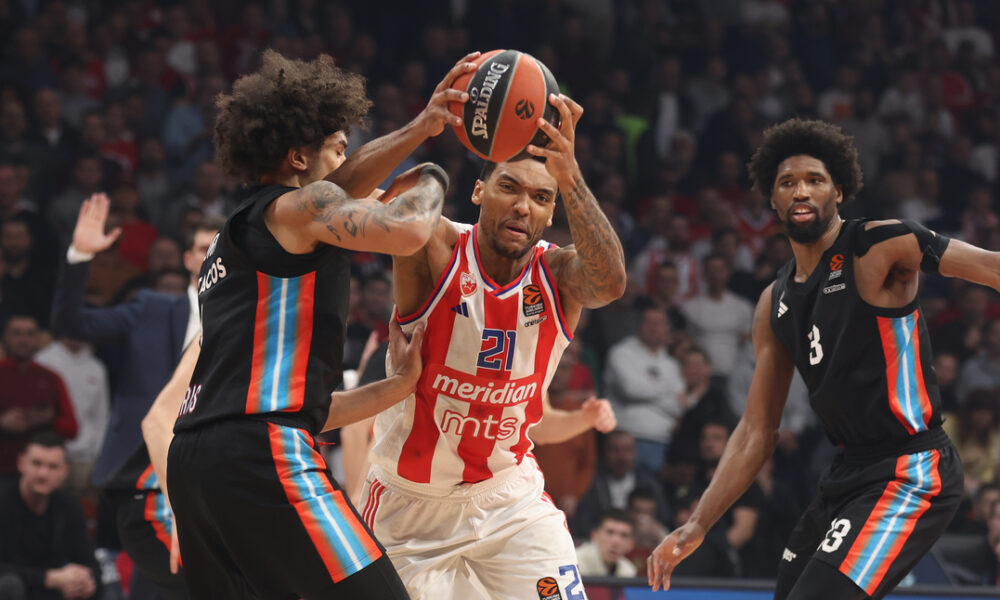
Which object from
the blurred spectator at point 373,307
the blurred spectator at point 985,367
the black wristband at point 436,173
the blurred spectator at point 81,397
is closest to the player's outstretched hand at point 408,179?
the black wristband at point 436,173

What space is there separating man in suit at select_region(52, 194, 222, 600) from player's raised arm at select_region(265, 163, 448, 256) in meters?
2.23

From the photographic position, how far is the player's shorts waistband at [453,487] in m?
3.97

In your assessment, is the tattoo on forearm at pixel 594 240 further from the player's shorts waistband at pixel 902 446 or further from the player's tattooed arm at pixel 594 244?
the player's shorts waistband at pixel 902 446

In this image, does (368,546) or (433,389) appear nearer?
(368,546)

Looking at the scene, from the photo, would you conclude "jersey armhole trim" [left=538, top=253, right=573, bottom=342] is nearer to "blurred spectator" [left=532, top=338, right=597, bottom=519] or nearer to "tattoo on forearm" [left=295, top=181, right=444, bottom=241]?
"tattoo on forearm" [left=295, top=181, right=444, bottom=241]

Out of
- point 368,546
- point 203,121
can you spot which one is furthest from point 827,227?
point 203,121

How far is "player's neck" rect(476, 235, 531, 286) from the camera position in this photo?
4043 mm

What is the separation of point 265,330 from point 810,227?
2.21m

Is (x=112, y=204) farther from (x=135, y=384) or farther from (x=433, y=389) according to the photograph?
(x=433, y=389)

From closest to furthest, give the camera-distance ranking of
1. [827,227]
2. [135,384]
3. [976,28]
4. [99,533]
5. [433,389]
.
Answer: [433,389] → [827,227] → [135,384] → [99,533] → [976,28]

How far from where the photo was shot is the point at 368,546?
9.96 feet

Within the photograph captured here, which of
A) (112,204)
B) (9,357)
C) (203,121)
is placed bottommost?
(9,357)

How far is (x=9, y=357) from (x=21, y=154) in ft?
6.25

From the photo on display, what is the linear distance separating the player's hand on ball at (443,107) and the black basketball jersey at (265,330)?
49 cm
